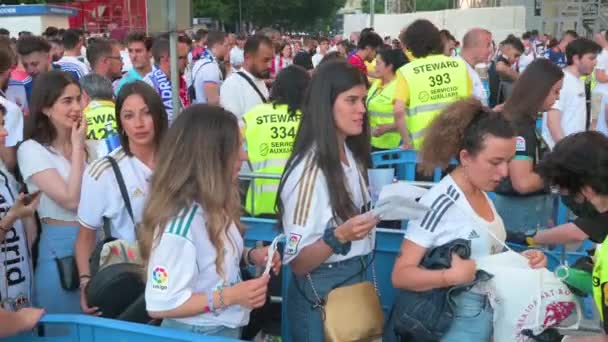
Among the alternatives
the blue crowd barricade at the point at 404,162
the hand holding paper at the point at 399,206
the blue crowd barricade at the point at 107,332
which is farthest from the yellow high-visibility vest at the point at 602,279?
the blue crowd barricade at the point at 404,162

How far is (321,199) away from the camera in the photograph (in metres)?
2.76

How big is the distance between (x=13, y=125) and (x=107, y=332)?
87.5 inches

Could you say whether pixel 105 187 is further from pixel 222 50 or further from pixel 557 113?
pixel 222 50

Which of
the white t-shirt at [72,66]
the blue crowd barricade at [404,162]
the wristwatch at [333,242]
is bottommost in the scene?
the blue crowd barricade at [404,162]

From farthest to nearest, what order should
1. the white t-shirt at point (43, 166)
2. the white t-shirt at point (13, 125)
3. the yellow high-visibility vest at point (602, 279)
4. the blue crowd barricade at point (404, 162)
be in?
the blue crowd barricade at point (404, 162) → the white t-shirt at point (13, 125) → the white t-shirt at point (43, 166) → the yellow high-visibility vest at point (602, 279)

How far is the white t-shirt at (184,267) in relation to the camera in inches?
85.5

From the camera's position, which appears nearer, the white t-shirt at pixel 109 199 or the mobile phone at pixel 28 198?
the mobile phone at pixel 28 198

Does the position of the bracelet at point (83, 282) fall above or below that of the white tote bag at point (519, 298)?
below

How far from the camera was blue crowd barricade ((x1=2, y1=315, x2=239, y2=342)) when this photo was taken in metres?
2.14

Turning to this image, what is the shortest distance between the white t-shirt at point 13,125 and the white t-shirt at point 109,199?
0.83 m

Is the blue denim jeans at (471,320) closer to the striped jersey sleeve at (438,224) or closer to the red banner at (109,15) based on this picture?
the striped jersey sleeve at (438,224)

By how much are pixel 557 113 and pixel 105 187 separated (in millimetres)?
4196

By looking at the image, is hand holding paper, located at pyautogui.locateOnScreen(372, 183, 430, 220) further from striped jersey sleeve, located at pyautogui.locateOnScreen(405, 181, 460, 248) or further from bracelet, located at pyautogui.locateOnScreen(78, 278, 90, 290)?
bracelet, located at pyautogui.locateOnScreen(78, 278, 90, 290)

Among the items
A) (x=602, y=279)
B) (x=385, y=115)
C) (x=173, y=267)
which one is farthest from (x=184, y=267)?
(x=385, y=115)
